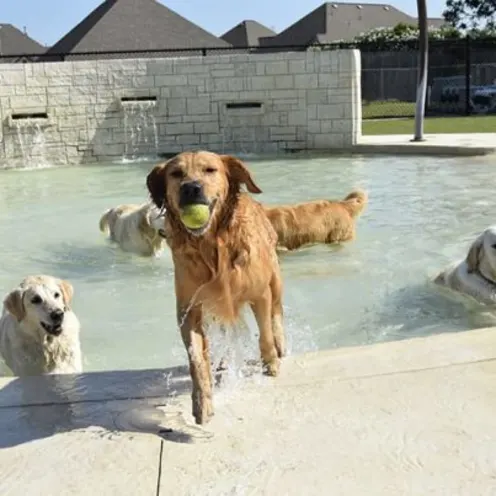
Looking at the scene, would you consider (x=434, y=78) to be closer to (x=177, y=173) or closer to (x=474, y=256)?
(x=474, y=256)

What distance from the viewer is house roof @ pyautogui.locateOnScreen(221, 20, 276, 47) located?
6156 cm

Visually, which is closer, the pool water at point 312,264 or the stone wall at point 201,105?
the pool water at point 312,264

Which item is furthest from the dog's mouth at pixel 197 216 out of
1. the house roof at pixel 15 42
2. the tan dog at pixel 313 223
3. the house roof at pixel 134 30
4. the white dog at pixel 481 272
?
the house roof at pixel 15 42

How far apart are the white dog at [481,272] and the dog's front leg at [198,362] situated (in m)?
2.64

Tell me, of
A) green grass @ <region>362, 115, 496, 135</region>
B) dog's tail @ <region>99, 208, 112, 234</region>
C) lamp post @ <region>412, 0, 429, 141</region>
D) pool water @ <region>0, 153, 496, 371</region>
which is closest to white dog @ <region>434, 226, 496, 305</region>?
pool water @ <region>0, 153, 496, 371</region>

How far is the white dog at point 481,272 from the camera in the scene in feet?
16.5

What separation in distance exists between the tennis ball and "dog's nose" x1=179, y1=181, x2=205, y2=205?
0.02 metres

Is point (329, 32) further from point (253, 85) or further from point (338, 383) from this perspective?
point (338, 383)

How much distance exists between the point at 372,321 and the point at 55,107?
1232cm

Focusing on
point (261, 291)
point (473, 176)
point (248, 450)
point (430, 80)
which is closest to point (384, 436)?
point (248, 450)

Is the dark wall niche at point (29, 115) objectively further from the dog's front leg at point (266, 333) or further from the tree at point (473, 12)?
the tree at point (473, 12)

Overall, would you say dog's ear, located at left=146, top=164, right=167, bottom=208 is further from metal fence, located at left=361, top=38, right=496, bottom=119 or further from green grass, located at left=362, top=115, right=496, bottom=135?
metal fence, located at left=361, top=38, right=496, bottom=119

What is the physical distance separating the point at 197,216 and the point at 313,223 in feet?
13.9

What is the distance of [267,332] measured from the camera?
334 centimetres
